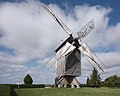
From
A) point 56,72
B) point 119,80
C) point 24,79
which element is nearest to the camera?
point 56,72

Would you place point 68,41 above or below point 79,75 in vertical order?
above

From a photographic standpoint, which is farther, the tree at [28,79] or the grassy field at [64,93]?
the tree at [28,79]

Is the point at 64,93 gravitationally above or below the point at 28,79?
below

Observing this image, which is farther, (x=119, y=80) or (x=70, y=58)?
(x=119, y=80)

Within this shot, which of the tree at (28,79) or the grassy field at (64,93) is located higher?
the tree at (28,79)

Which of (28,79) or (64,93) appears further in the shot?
(28,79)

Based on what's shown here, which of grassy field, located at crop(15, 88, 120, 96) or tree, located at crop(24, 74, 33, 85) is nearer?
grassy field, located at crop(15, 88, 120, 96)

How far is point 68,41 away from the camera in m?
51.3

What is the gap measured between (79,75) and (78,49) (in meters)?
5.52

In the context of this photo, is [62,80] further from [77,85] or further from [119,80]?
[119,80]

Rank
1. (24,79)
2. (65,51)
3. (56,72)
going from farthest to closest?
(24,79) < (56,72) < (65,51)

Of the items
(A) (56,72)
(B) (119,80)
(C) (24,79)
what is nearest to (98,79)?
(B) (119,80)

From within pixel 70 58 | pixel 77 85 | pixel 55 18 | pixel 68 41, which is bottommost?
pixel 77 85

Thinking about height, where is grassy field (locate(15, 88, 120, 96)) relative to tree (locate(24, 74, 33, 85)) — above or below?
below
